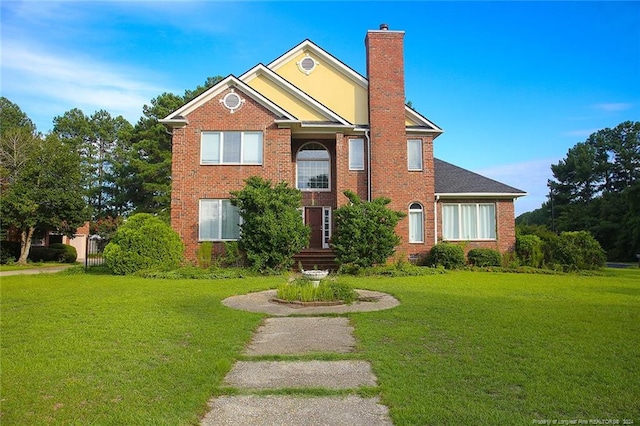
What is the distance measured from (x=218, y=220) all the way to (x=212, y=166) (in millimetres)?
2292

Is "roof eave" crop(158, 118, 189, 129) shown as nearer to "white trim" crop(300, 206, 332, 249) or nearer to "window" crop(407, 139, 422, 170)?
"white trim" crop(300, 206, 332, 249)

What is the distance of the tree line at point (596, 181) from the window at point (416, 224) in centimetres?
3496

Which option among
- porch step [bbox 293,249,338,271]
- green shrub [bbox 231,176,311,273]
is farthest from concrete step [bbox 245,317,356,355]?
porch step [bbox 293,249,338,271]

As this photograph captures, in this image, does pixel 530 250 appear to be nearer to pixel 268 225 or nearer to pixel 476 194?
pixel 476 194

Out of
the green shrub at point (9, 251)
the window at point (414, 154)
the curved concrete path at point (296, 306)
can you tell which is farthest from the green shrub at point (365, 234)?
the green shrub at point (9, 251)

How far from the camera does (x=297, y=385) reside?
4.54 meters

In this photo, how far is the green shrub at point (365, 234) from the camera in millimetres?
16297

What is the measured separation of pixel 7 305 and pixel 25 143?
2431 cm

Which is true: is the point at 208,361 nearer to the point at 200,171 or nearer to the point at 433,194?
the point at 200,171

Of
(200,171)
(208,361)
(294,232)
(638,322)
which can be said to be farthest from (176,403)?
(200,171)

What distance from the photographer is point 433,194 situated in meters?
20.0

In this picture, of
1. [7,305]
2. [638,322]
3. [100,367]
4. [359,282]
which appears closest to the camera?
[100,367]

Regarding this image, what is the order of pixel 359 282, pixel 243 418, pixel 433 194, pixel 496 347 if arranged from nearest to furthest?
pixel 243 418 < pixel 496 347 < pixel 359 282 < pixel 433 194

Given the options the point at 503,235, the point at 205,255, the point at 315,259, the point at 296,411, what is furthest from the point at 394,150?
the point at 296,411
